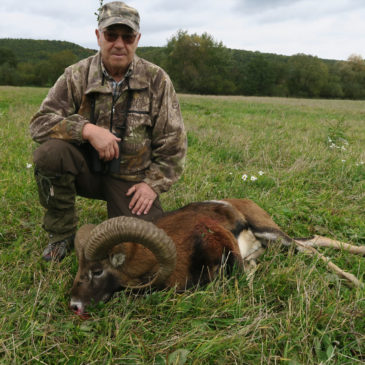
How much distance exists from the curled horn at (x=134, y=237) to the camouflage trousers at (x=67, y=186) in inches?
40.9

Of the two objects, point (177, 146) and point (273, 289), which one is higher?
point (177, 146)

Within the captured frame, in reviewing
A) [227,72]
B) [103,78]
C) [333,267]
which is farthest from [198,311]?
[227,72]

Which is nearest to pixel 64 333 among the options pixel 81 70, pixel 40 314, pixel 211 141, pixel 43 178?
pixel 40 314

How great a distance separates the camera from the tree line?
67.8m

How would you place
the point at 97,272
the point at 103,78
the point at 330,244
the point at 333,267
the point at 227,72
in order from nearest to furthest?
the point at 97,272
the point at 333,267
the point at 103,78
the point at 330,244
the point at 227,72

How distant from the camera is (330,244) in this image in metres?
3.92

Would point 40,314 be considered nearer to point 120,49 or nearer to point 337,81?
point 120,49

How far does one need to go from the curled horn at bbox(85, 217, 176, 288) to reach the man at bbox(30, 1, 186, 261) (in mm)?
1027

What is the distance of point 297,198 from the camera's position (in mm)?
5090

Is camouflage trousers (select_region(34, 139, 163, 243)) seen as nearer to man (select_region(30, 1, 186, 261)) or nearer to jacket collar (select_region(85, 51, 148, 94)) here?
man (select_region(30, 1, 186, 261))

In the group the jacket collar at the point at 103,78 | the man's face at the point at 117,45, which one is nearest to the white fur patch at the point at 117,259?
the jacket collar at the point at 103,78

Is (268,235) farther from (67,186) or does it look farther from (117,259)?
(67,186)

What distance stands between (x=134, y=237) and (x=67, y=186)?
4.81 feet

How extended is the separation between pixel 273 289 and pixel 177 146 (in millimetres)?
1850
